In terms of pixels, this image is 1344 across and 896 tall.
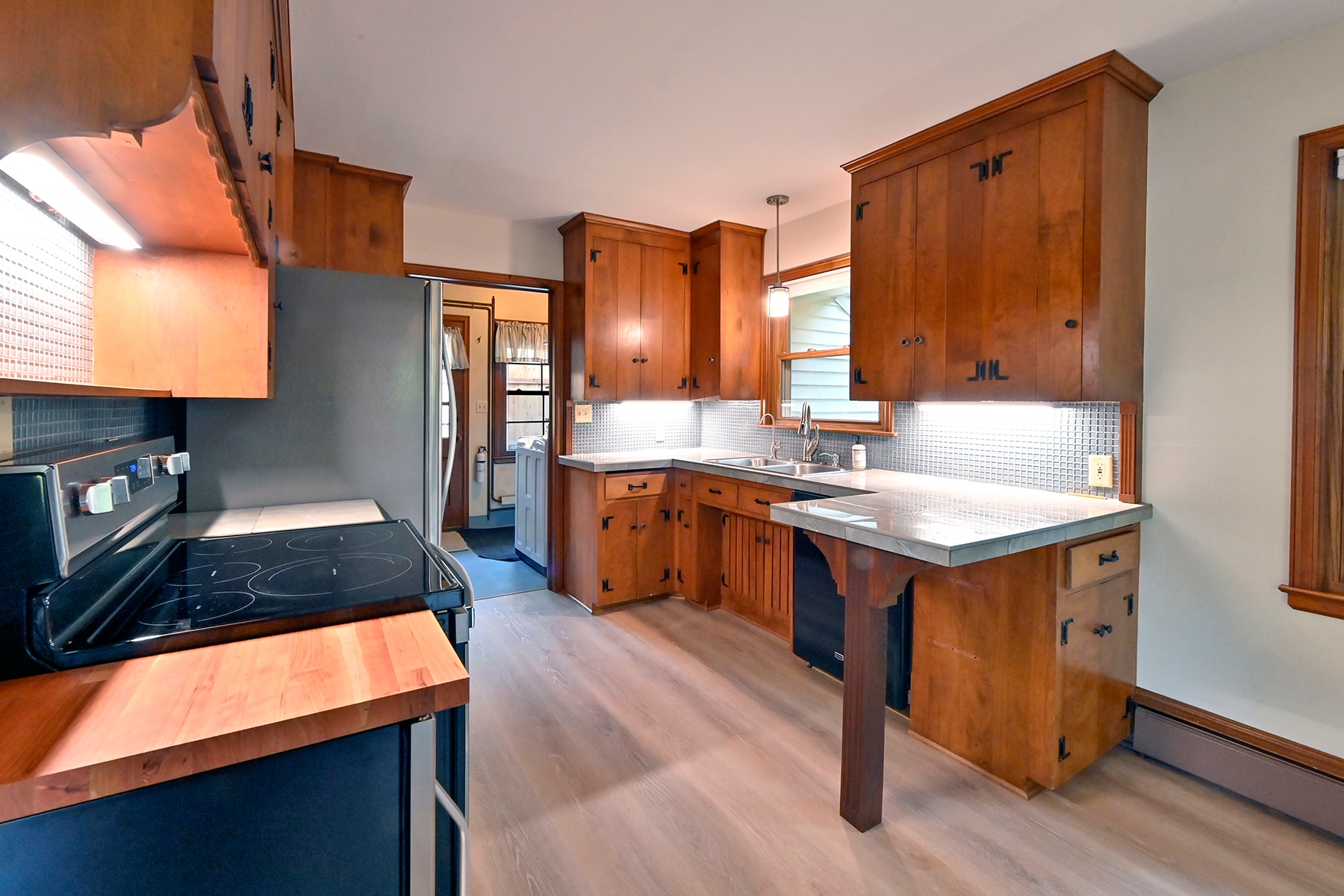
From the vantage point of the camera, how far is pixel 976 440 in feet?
9.13

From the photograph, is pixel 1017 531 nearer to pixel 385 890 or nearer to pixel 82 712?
pixel 385 890

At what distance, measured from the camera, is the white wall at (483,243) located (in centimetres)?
360

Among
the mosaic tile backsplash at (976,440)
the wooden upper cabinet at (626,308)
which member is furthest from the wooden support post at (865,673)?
the wooden upper cabinet at (626,308)

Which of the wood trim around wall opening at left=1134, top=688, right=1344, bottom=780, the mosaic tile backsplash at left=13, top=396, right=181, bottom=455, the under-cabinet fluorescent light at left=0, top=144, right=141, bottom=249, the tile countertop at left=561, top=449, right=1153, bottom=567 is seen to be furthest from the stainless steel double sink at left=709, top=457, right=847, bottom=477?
the under-cabinet fluorescent light at left=0, top=144, right=141, bottom=249

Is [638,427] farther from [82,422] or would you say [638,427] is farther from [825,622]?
[82,422]

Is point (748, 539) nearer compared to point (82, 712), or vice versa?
point (82, 712)

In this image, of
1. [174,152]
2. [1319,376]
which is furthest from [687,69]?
[1319,376]

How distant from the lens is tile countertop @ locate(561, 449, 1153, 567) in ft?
5.63

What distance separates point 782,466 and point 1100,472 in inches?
65.2

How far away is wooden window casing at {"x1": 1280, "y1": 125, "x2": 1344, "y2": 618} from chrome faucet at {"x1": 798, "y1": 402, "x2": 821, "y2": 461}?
202 centimetres

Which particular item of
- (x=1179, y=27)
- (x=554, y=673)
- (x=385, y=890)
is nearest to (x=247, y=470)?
(x=554, y=673)

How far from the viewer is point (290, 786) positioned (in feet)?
2.61

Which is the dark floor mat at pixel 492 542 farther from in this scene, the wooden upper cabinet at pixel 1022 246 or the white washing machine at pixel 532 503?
the wooden upper cabinet at pixel 1022 246

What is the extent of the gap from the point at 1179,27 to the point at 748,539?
8.86 feet
